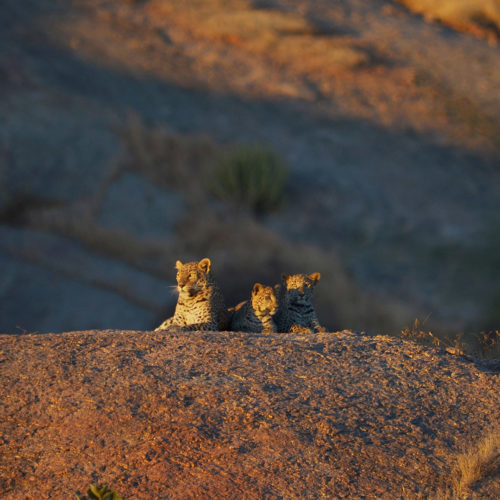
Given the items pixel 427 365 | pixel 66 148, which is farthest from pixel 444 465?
pixel 66 148

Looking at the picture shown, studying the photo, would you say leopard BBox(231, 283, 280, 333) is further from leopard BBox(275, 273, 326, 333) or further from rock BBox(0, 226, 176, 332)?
rock BBox(0, 226, 176, 332)

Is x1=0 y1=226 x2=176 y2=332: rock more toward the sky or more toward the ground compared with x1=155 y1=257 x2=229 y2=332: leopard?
more toward the ground

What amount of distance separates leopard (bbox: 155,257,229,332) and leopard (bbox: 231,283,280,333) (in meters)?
0.39

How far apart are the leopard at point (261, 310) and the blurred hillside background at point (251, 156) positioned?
9286mm

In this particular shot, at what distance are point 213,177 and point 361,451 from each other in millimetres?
22572

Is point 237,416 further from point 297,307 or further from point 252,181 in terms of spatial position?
point 252,181

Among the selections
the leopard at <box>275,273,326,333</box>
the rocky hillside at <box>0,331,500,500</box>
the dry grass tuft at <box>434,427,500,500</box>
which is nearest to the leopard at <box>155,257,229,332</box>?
the leopard at <box>275,273,326,333</box>

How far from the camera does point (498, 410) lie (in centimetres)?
674

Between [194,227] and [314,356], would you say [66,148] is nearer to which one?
[194,227]

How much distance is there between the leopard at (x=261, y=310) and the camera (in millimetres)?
8805

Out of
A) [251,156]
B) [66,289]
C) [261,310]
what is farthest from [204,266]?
[251,156]

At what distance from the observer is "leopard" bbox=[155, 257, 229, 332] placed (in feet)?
29.6

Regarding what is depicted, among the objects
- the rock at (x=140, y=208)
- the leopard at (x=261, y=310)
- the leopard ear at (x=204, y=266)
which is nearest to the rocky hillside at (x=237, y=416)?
the leopard at (x=261, y=310)

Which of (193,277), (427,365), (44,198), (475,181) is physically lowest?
(44,198)
